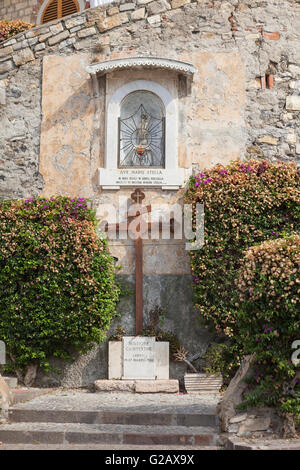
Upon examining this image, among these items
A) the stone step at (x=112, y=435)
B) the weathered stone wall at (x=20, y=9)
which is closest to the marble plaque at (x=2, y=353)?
the stone step at (x=112, y=435)

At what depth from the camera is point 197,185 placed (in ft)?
28.0

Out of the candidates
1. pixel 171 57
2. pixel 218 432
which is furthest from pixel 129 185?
pixel 218 432

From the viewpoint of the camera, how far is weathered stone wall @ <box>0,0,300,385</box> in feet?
30.2

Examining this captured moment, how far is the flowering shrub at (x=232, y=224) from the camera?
26.8 ft

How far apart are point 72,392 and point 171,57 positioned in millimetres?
5401

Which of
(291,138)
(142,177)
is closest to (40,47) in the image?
(142,177)

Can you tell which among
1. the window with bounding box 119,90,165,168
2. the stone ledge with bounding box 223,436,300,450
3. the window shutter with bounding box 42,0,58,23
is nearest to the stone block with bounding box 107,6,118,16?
the window with bounding box 119,90,165,168

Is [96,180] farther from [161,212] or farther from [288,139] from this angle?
[288,139]

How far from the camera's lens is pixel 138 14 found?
9539 mm

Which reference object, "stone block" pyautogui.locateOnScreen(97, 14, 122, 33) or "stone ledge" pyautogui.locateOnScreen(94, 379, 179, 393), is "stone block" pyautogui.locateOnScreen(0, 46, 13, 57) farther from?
"stone ledge" pyautogui.locateOnScreen(94, 379, 179, 393)

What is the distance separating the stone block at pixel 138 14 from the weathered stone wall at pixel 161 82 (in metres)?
0.02

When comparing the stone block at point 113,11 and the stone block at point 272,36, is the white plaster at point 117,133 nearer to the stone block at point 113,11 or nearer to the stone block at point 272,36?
the stone block at point 113,11

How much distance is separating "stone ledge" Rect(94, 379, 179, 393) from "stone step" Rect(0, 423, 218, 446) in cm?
222

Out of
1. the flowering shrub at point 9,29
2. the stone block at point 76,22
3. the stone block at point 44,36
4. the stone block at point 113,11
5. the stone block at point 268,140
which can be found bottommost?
the stone block at point 268,140
